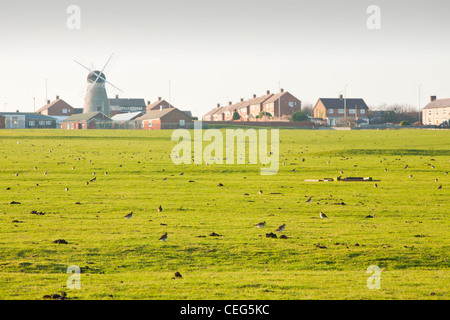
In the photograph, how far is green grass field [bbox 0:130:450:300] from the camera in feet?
34.7

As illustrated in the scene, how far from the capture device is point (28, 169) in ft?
117

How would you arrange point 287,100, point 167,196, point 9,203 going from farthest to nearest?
point 287,100 → point 167,196 → point 9,203

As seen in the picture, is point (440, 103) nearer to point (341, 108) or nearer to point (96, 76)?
point (341, 108)

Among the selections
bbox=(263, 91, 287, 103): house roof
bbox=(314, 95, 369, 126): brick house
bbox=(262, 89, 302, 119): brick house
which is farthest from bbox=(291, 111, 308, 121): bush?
bbox=(314, 95, 369, 126): brick house

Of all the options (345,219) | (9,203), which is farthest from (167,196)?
(345,219)

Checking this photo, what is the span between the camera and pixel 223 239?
14.9m

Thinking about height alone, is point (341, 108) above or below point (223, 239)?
above

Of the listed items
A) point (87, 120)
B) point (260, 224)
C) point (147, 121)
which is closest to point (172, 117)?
point (147, 121)

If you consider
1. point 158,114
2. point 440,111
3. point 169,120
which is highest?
point 440,111

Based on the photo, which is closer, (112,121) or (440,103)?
(112,121)

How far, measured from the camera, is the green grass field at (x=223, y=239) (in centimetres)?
1056

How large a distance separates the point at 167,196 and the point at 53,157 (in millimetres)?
24565
